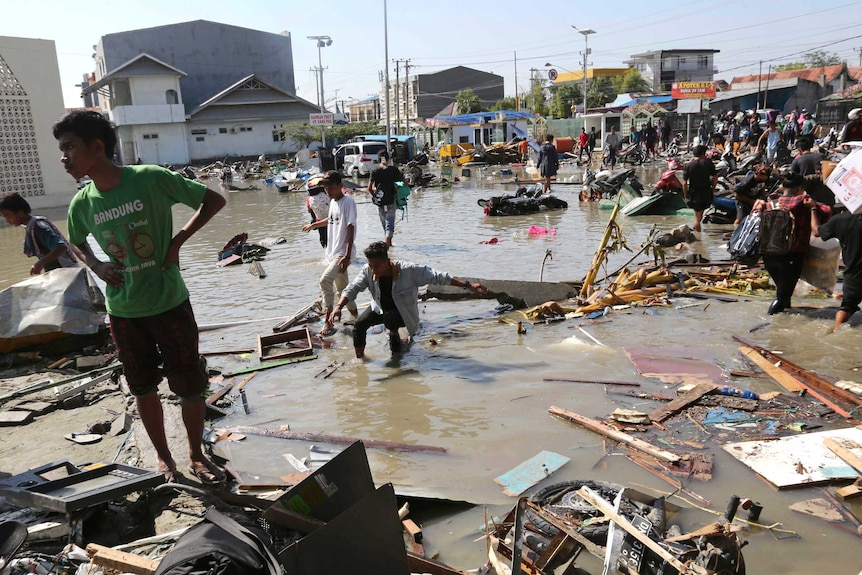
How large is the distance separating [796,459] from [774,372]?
1680 millimetres

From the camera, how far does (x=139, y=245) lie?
3578 millimetres

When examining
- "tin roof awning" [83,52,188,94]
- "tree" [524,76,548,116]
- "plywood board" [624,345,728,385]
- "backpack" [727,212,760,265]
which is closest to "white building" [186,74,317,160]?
"tin roof awning" [83,52,188,94]

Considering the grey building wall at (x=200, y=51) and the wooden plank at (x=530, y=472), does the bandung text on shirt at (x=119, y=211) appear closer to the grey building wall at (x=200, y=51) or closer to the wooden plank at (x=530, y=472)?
the wooden plank at (x=530, y=472)

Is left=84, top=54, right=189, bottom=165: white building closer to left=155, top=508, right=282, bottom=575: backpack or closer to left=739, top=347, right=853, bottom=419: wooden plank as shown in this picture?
left=739, top=347, right=853, bottom=419: wooden plank

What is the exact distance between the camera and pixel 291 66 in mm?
73000

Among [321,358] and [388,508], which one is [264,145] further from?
[388,508]

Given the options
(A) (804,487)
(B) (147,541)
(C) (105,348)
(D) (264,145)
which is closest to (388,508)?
(B) (147,541)

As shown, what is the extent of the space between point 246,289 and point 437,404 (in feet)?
19.8

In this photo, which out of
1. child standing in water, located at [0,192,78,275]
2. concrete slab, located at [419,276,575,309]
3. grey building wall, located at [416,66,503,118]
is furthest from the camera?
grey building wall, located at [416,66,503,118]

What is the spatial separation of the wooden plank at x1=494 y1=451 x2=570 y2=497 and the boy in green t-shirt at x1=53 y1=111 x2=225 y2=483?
1.98m

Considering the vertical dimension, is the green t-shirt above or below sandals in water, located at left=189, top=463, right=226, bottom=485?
above

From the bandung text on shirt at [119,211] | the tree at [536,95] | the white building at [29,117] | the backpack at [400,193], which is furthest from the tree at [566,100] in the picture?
the bandung text on shirt at [119,211]

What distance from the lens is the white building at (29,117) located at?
20.3 m

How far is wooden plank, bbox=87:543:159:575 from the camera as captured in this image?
2.76 m
